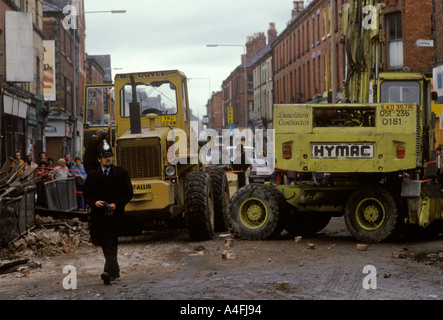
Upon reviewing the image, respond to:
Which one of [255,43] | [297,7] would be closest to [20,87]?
[297,7]

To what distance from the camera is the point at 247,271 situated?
422 inches

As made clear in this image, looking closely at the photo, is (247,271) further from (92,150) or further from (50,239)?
(50,239)

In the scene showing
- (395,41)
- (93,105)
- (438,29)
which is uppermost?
(395,41)

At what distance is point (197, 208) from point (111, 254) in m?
4.21

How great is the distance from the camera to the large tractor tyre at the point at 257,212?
48.2ft

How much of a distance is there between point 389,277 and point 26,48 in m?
23.0

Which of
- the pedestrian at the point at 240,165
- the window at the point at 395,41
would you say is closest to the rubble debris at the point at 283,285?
the pedestrian at the point at 240,165

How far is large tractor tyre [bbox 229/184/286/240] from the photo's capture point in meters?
14.7

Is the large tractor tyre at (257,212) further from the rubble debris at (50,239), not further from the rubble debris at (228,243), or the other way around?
the rubble debris at (50,239)

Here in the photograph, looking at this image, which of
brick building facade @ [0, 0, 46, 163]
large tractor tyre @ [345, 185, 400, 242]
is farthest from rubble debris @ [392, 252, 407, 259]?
brick building facade @ [0, 0, 46, 163]

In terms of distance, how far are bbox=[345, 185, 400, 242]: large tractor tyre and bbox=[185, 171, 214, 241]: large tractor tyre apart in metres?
2.51

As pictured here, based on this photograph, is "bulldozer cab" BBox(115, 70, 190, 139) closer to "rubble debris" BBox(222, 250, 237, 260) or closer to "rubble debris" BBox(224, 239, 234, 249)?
"rubble debris" BBox(224, 239, 234, 249)

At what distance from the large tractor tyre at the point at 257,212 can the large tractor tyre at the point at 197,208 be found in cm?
64
